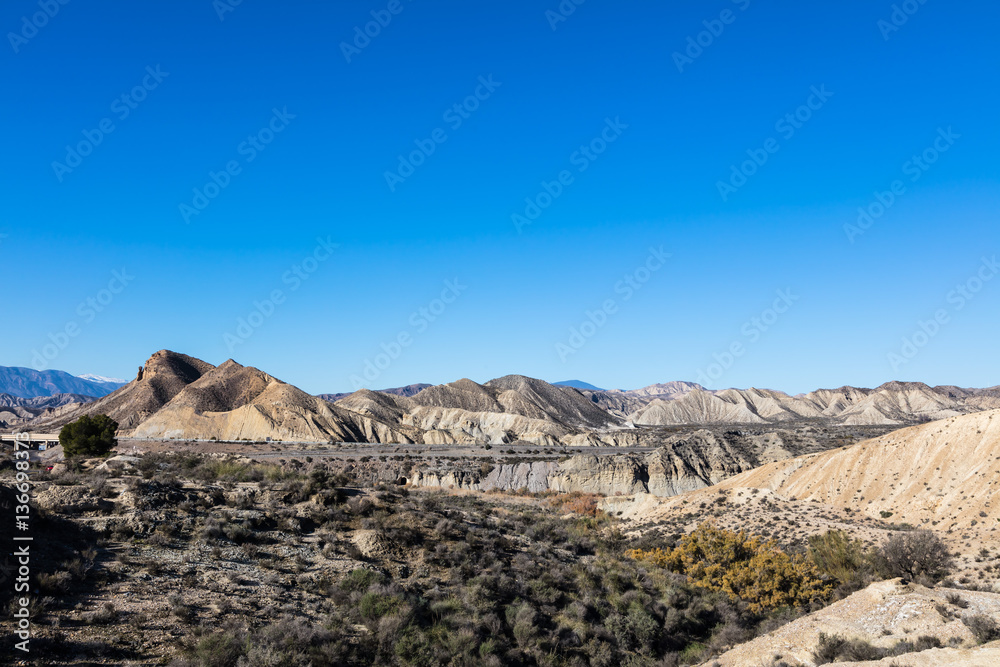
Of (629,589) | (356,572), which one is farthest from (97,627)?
(629,589)

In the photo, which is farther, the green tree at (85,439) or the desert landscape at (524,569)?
the green tree at (85,439)

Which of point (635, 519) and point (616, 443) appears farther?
point (616, 443)

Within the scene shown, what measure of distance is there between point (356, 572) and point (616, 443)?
76.8 m

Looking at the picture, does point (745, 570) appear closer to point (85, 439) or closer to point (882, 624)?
point (882, 624)

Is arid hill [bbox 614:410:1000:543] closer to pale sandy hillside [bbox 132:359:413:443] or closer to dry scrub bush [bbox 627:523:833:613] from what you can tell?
dry scrub bush [bbox 627:523:833:613]

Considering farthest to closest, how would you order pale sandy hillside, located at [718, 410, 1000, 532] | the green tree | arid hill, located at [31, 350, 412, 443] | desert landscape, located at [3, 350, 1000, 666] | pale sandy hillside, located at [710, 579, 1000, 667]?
arid hill, located at [31, 350, 412, 443] → the green tree → pale sandy hillside, located at [718, 410, 1000, 532] → pale sandy hillside, located at [710, 579, 1000, 667] → desert landscape, located at [3, 350, 1000, 666]

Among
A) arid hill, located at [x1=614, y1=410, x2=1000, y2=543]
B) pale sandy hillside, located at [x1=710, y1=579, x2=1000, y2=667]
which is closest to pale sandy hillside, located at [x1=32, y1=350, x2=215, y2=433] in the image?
arid hill, located at [x1=614, y1=410, x2=1000, y2=543]

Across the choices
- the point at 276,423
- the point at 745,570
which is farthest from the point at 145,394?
the point at 745,570

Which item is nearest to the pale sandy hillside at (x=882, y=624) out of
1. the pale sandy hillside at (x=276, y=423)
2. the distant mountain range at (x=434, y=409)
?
the distant mountain range at (x=434, y=409)

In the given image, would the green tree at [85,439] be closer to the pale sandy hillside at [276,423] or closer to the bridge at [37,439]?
the pale sandy hillside at [276,423]

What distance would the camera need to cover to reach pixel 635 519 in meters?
34.9

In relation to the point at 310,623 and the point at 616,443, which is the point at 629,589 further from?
the point at 616,443

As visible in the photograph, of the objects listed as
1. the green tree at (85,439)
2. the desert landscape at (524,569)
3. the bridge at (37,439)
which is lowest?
the desert landscape at (524,569)

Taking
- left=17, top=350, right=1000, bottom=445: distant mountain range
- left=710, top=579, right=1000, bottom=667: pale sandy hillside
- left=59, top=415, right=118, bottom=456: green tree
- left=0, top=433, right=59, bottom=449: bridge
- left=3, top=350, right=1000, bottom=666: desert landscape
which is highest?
left=17, top=350, right=1000, bottom=445: distant mountain range
